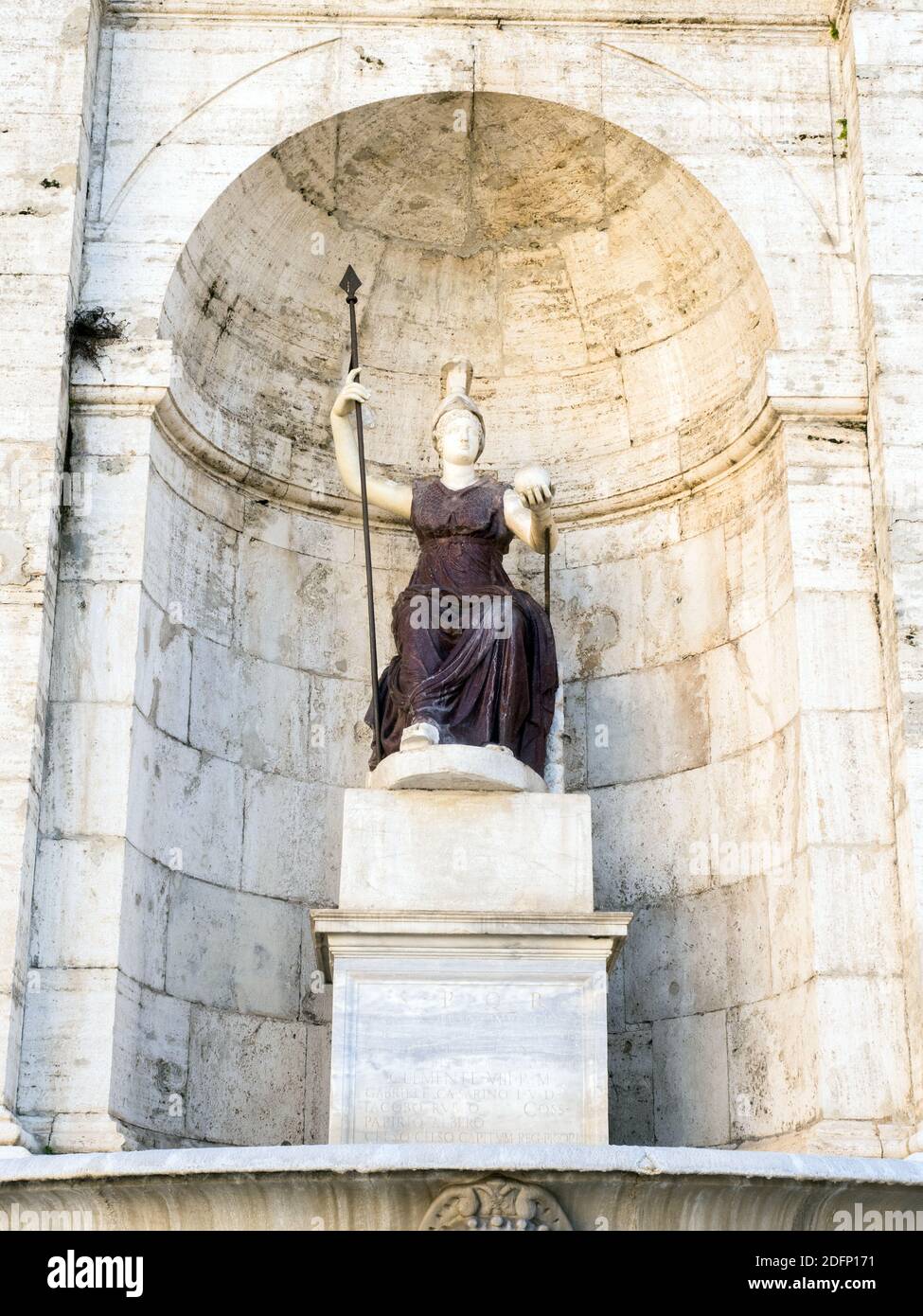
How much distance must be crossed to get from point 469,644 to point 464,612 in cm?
20

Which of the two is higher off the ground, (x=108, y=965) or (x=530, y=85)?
(x=530, y=85)

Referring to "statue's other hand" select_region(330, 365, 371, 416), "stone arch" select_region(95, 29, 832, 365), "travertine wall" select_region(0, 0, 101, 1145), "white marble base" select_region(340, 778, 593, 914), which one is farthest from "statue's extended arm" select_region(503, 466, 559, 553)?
"travertine wall" select_region(0, 0, 101, 1145)

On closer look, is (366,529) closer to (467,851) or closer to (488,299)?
(467,851)

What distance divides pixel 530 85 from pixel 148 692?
399 centimetres

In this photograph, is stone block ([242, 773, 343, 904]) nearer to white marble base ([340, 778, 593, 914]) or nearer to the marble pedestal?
the marble pedestal

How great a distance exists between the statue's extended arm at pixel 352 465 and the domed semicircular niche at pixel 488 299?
2.61 ft

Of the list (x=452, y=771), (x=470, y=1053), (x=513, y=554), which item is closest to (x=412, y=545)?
(x=513, y=554)

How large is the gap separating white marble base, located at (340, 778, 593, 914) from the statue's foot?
0.14 m

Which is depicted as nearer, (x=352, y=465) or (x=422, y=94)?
(x=352, y=465)

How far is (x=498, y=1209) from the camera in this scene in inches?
311

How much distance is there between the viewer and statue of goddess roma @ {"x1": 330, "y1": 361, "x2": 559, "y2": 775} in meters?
10.0

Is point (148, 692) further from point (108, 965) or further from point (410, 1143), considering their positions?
point (410, 1143)

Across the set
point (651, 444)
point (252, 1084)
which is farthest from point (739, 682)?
point (252, 1084)

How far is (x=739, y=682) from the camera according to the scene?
35.6 feet
